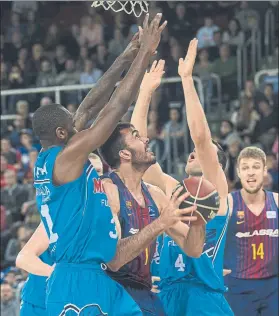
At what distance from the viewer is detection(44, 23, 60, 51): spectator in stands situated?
20469 mm

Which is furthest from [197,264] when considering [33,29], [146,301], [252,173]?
[33,29]

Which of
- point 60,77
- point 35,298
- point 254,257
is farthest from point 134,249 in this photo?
point 60,77

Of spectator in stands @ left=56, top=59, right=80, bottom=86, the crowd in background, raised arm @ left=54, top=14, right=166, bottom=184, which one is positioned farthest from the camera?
spectator in stands @ left=56, top=59, right=80, bottom=86

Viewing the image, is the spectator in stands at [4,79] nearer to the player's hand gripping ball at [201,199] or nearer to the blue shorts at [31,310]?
the blue shorts at [31,310]

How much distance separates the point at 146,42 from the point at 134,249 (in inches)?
54.7

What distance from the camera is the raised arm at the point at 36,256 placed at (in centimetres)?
748

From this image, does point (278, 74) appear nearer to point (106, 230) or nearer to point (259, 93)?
point (259, 93)

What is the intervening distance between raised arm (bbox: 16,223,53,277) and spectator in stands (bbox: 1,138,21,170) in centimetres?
957

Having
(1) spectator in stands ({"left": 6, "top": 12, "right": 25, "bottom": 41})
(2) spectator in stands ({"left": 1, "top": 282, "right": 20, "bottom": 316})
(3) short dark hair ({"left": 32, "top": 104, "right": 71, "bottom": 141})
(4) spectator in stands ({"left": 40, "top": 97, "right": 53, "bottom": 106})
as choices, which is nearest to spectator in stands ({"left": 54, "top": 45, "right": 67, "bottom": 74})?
(1) spectator in stands ({"left": 6, "top": 12, "right": 25, "bottom": 41})

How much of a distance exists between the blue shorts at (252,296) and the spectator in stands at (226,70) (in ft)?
27.1

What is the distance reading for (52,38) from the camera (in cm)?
2062

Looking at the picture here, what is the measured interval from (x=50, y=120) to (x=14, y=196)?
31.7 ft

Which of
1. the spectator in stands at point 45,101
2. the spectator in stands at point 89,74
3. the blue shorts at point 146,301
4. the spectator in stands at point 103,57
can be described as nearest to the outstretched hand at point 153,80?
the blue shorts at point 146,301

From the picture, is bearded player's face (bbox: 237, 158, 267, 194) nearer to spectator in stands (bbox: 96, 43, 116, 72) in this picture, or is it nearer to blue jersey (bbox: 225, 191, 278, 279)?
blue jersey (bbox: 225, 191, 278, 279)
